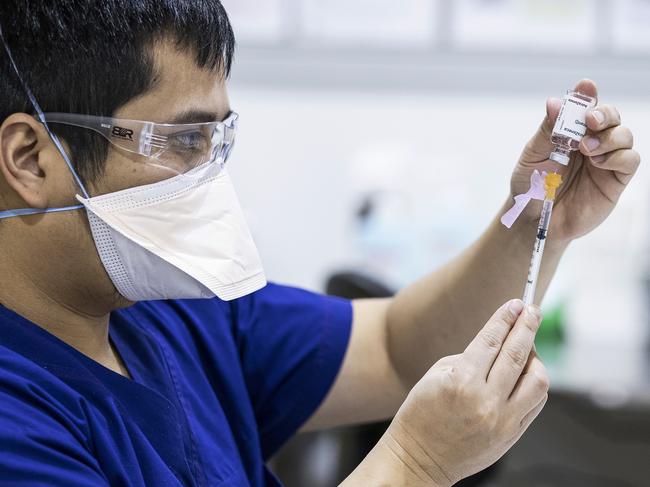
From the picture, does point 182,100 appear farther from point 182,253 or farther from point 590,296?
point 590,296

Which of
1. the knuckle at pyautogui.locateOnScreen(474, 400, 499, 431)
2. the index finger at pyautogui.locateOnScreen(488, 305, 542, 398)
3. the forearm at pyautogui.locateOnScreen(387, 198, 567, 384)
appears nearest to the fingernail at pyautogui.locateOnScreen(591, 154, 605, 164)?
the forearm at pyautogui.locateOnScreen(387, 198, 567, 384)

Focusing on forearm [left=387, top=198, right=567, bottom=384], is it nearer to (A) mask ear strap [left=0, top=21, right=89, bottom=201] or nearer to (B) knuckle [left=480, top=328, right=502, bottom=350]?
(B) knuckle [left=480, top=328, right=502, bottom=350]

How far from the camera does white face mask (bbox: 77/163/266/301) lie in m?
1.02

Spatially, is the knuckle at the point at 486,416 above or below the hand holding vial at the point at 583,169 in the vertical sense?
below

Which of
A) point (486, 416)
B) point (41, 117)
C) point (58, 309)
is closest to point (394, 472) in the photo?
point (486, 416)

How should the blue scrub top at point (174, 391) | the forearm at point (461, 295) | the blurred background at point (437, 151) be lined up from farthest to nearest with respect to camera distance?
1. the blurred background at point (437, 151)
2. the forearm at point (461, 295)
3. the blue scrub top at point (174, 391)

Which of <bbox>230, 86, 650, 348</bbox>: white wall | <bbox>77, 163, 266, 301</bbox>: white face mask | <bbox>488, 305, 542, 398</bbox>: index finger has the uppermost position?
<bbox>77, 163, 266, 301</bbox>: white face mask

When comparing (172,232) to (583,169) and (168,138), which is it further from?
(583,169)

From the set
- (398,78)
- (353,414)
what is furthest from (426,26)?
(353,414)

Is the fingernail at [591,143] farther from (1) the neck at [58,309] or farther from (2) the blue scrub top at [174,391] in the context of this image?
(1) the neck at [58,309]

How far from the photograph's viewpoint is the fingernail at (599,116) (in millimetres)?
1034

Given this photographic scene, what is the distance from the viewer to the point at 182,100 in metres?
1.03

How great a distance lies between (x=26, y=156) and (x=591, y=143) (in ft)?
2.19

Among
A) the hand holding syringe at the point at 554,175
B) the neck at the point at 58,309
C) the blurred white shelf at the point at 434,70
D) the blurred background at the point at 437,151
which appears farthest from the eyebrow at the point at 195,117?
the blurred white shelf at the point at 434,70
